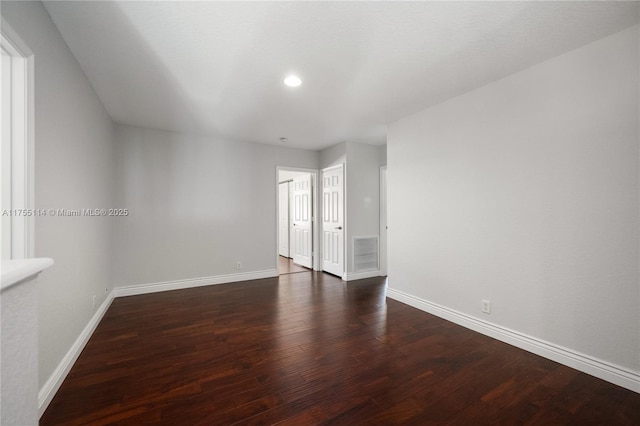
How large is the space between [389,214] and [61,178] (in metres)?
3.40

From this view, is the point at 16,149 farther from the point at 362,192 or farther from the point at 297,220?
the point at 297,220

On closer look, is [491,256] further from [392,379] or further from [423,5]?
[423,5]

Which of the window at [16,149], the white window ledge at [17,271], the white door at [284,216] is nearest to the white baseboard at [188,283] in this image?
the white door at [284,216]

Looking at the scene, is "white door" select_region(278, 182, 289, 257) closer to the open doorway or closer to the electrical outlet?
the open doorway

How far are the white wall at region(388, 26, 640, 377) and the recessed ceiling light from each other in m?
1.65

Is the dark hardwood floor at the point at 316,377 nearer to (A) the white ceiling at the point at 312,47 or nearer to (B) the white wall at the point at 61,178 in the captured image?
(B) the white wall at the point at 61,178

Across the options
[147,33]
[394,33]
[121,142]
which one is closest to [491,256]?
[394,33]

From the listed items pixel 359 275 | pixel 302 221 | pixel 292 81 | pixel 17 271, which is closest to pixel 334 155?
→ pixel 302 221

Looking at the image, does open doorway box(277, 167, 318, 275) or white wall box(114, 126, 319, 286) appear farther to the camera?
open doorway box(277, 167, 318, 275)

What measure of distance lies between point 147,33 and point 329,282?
3.90 metres

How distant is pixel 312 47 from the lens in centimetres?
207

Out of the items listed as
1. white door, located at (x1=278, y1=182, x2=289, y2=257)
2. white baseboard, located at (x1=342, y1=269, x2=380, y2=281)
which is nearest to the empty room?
white baseboard, located at (x1=342, y1=269, x2=380, y2=281)

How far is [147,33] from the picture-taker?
1.90 meters

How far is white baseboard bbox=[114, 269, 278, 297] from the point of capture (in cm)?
388
